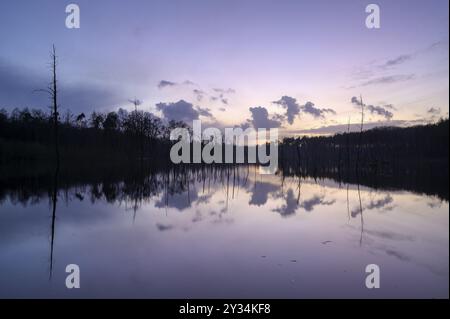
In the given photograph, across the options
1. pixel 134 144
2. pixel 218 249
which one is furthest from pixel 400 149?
pixel 218 249

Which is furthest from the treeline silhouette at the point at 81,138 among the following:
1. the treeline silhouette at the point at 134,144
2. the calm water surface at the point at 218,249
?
the calm water surface at the point at 218,249

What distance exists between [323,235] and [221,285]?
389 centimetres

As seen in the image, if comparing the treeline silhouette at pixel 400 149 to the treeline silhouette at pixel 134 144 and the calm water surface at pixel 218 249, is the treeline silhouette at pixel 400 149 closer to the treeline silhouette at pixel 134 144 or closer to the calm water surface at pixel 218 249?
the treeline silhouette at pixel 134 144

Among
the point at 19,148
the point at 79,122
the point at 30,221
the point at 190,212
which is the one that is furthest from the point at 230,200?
the point at 79,122

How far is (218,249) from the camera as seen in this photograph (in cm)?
616

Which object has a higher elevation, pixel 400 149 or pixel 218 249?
pixel 400 149

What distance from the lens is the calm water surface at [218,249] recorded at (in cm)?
439

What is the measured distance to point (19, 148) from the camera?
97.1ft

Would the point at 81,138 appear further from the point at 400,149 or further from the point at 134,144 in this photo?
the point at 400,149

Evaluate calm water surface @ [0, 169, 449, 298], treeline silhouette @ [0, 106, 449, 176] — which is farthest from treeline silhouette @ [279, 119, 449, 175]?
calm water surface @ [0, 169, 449, 298]

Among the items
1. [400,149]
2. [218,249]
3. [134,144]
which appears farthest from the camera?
[400,149]

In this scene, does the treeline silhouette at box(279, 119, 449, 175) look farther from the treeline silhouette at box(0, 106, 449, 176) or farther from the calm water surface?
the calm water surface

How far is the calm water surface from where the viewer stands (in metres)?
4.39
